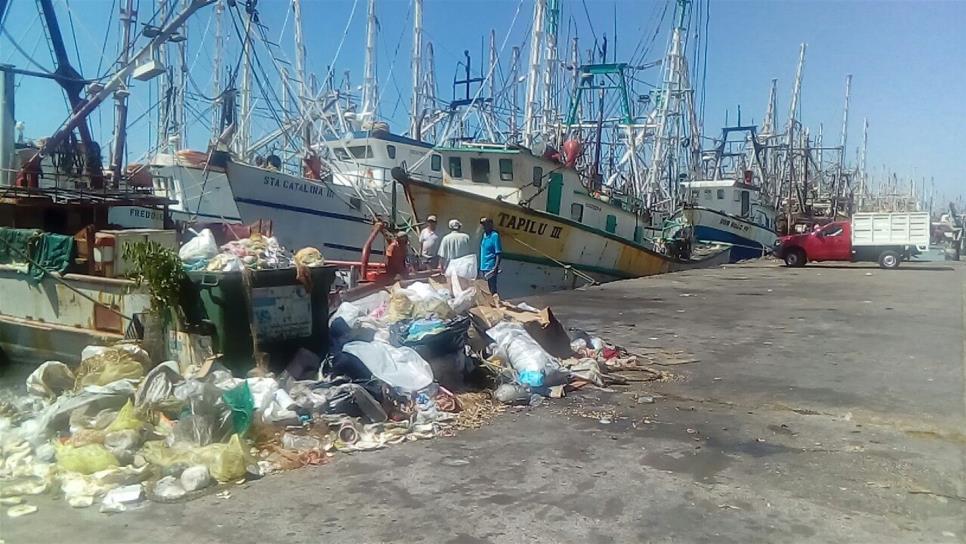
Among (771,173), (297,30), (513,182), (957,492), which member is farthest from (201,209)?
(771,173)

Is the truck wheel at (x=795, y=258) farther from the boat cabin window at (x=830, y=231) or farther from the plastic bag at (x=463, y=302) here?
the plastic bag at (x=463, y=302)

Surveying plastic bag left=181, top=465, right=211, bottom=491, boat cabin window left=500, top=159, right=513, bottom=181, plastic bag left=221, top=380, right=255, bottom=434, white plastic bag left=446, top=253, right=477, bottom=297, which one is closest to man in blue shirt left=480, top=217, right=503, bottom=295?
white plastic bag left=446, top=253, right=477, bottom=297

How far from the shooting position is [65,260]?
684 centimetres

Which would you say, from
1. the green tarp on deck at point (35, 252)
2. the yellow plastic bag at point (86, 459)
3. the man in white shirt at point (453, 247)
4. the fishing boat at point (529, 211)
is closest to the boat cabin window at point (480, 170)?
the fishing boat at point (529, 211)

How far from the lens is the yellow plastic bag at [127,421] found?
182 inches

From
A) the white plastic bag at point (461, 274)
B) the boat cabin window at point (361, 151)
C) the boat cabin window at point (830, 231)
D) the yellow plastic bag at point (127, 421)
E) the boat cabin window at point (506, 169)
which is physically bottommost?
the yellow plastic bag at point (127, 421)

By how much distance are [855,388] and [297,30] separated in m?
19.2

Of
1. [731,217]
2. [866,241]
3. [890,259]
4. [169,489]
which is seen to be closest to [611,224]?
[866,241]

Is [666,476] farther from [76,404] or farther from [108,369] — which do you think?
[108,369]

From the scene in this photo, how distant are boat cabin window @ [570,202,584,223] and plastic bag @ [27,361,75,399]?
550 inches

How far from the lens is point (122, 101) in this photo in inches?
671

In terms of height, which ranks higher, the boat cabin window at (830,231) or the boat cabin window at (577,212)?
the boat cabin window at (577,212)

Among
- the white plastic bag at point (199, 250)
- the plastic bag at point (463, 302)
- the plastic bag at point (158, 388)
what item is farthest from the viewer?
the plastic bag at point (463, 302)

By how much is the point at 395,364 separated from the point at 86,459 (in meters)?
2.27
